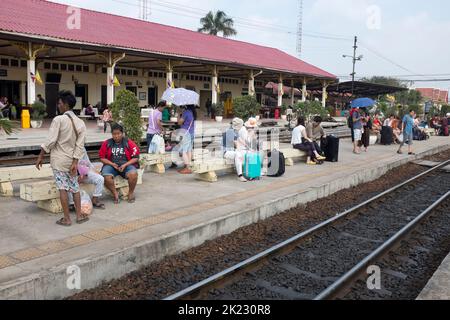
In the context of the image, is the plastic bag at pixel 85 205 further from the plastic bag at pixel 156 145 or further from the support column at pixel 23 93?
the support column at pixel 23 93

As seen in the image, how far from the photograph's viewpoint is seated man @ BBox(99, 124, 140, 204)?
257 inches

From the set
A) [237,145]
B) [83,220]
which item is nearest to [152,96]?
[237,145]

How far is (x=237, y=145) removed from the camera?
884 cm

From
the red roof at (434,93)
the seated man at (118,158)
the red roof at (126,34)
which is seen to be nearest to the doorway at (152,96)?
the red roof at (126,34)

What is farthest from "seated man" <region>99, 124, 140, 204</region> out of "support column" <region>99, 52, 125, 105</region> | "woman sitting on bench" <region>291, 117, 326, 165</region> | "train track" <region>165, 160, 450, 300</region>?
"support column" <region>99, 52, 125, 105</region>

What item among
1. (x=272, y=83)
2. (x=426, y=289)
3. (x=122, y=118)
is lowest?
(x=426, y=289)

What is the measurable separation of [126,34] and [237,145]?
1809 centimetres

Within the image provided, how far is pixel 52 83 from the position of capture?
2433cm

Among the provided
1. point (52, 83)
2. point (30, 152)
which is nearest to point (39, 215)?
point (30, 152)

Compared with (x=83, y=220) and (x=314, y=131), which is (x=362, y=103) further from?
(x=83, y=220)

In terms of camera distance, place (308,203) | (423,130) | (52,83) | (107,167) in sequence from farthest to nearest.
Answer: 1. (52,83)
2. (423,130)
3. (308,203)
4. (107,167)

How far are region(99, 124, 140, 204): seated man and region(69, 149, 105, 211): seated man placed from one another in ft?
0.82
